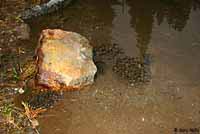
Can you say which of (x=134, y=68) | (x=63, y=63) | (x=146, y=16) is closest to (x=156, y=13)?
(x=146, y=16)

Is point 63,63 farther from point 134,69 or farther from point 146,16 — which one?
point 146,16

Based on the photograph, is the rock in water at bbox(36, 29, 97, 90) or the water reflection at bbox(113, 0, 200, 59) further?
the water reflection at bbox(113, 0, 200, 59)

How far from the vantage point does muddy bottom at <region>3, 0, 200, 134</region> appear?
19.5ft

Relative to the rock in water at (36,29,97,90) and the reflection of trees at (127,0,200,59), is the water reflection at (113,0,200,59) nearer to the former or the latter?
the reflection of trees at (127,0,200,59)

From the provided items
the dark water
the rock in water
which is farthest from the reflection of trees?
the rock in water

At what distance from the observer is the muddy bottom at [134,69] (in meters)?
5.94

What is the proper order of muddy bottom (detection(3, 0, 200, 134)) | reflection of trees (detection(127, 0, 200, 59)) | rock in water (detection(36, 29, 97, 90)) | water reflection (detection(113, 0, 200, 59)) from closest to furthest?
1. muddy bottom (detection(3, 0, 200, 134))
2. rock in water (detection(36, 29, 97, 90))
3. water reflection (detection(113, 0, 200, 59))
4. reflection of trees (detection(127, 0, 200, 59))

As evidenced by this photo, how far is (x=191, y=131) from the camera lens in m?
5.75

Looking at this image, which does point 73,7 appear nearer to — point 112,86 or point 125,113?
point 112,86

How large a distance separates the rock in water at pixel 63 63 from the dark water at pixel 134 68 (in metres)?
0.24

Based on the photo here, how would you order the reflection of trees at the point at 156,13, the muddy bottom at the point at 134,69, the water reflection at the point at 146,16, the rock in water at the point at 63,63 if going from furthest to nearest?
the reflection of trees at the point at 156,13 → the water reflection at the point at 146,16 → the rock in water at the point at 63,63 → the muddy bottom at the point at 134,69

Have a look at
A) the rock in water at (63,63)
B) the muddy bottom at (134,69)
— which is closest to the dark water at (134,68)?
the muddy bottom at (134,69)

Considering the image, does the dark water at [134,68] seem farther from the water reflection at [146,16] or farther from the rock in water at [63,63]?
the rock in water at [63,63]

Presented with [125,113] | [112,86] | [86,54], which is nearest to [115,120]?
[125,113]
